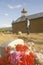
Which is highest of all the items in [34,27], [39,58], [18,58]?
[18,58]

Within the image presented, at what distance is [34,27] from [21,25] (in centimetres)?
368

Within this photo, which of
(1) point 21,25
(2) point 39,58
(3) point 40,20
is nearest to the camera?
(2) point 39,58

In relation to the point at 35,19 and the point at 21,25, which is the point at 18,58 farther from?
the point at 21,25

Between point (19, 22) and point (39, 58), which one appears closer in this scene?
point (39, 58)

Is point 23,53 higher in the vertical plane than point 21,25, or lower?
higher

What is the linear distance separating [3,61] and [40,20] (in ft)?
89.2

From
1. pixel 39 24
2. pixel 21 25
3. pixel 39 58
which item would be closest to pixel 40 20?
pixel 39 24

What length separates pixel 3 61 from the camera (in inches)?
127

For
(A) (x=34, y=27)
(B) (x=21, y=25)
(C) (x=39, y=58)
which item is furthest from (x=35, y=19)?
(C) (x=39, y=58)

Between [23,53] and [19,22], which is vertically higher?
[23,53]

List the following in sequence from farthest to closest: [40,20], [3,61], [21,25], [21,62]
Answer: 1. [21,25]
2. [40,20]
3. [3,61]
4. [21,62]

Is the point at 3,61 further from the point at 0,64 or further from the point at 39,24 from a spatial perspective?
the point at 39,24

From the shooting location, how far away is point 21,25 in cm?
3466

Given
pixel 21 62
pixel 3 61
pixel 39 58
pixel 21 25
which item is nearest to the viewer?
pixel 21 62
